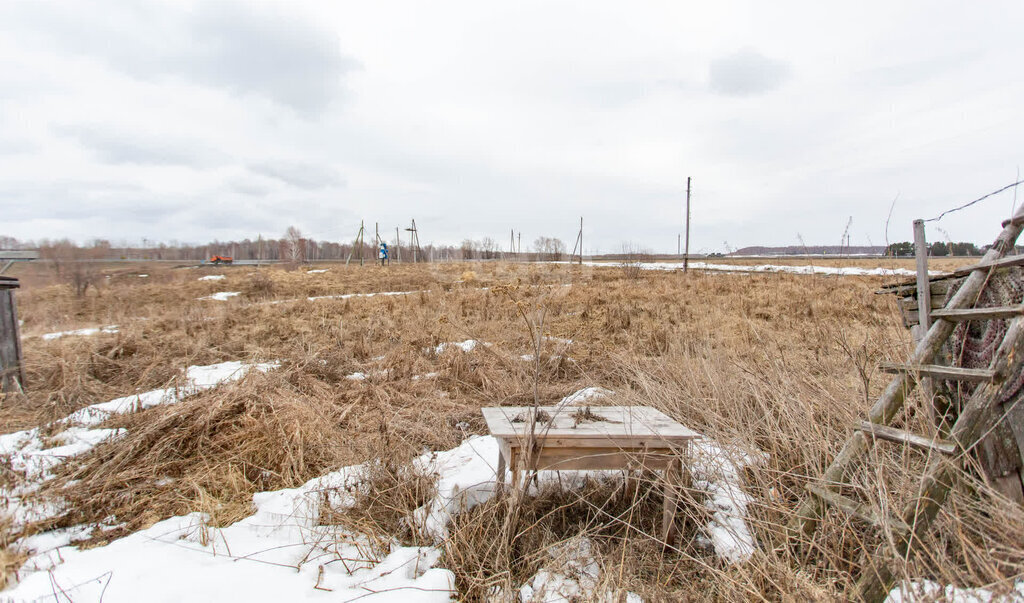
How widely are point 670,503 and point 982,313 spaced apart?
174 cm

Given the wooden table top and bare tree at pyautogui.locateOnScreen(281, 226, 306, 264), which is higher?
bare tree at pyautogui.locateOnScreen(281, 226, 306, 264)

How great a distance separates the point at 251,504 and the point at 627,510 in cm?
240

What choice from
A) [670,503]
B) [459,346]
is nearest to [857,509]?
[670,503]

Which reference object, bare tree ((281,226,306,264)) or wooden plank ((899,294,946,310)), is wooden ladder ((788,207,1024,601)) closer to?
wooden plank ((899,294,946,310))

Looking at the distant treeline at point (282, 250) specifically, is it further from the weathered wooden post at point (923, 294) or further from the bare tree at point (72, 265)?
the weathered wooden post at point (923, 294)

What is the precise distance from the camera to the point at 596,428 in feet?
8.50

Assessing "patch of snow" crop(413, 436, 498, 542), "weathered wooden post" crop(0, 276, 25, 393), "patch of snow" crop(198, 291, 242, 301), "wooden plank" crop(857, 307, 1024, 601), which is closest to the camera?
"wooden plank" crop(857, 307, 1024, 601)

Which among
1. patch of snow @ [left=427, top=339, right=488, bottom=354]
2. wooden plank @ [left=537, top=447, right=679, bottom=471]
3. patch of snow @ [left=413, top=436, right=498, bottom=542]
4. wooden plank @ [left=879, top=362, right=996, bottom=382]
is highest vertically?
wooden plank @ [left=879, top=362, right=996, bottom=382]

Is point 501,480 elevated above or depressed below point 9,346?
below

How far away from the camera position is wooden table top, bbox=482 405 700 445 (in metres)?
2.43

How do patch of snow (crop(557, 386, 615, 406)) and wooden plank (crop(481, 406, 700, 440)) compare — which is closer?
wooden plank (crop(481, 406, 700, 440))

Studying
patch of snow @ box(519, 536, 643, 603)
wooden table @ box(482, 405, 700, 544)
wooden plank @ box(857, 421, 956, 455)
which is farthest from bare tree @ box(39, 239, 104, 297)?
wooden plank @ box(857, 421, 956, 455)

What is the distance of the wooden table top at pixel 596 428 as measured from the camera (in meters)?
2.43

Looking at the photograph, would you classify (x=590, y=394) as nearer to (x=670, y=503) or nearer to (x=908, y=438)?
(x=670, y=503)
